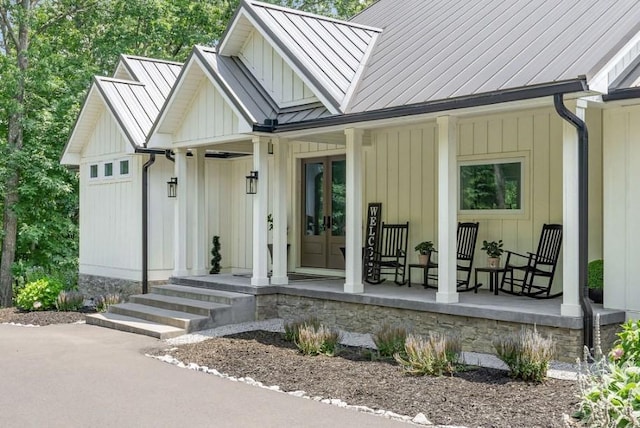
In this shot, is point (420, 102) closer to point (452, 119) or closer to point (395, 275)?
point (452, 119)

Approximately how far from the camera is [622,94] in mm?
7660

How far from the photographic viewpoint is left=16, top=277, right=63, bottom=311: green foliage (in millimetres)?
13422

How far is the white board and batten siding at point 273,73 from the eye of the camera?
11.2 metres

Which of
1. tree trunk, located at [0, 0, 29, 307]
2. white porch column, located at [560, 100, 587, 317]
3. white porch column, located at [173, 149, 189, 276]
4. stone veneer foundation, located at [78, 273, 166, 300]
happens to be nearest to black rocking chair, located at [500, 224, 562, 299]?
white porch column, located at [560, 100, 587, 317]

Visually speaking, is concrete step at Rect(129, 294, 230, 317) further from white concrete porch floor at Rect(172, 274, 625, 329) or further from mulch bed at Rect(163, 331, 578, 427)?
mulch bed at Rect(163, 331, 578, 427)

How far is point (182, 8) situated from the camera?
2127 centimetres

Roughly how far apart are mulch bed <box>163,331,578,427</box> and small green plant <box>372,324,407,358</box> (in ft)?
0.63

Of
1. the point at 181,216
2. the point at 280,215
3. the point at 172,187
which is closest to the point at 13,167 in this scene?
the point at 172,187

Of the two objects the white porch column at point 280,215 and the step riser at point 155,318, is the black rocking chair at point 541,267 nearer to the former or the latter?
the white porch column at point 280,215

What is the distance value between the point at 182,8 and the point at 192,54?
33.2ft

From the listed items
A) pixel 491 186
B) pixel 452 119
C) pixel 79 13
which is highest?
pixel 79 13

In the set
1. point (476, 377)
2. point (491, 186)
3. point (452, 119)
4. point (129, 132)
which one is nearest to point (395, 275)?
point (491, 186)

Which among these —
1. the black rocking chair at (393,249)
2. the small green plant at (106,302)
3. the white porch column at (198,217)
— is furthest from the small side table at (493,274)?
the small green plant at (106,302)

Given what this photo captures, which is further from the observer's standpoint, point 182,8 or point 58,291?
point 182,8
